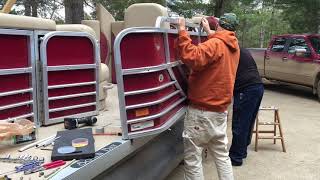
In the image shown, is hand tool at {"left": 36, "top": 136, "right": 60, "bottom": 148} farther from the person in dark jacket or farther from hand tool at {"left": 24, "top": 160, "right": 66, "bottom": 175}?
the person in dark jacket

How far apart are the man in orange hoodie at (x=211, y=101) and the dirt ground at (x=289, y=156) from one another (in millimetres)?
1277

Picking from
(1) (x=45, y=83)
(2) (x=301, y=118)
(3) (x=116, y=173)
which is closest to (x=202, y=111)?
(3) (x=116, y=173)

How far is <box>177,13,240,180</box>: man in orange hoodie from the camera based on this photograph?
384 cm

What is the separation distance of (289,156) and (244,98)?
139cm

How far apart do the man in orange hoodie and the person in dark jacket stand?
1.54 m

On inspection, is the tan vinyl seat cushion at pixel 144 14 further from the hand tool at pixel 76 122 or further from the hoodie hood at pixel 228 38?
the hand tool at pixel 76 122

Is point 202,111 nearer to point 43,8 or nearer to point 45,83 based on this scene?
point 45,83

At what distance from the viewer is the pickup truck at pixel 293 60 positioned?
37.5 ft

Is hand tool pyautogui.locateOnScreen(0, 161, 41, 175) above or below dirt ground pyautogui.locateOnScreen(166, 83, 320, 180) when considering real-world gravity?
above

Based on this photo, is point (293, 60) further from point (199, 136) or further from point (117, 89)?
point (117, 89)

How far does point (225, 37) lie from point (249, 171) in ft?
7.72

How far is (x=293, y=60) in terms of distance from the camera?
40.1ft

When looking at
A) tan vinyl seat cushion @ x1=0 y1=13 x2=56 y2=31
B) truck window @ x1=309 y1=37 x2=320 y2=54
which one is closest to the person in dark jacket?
tan vinyl seat cushion @ x1=0 y1=13 x2=56 y2=31

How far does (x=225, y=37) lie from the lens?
12.9ft
